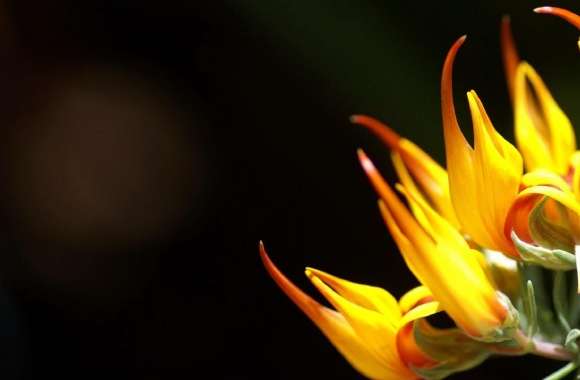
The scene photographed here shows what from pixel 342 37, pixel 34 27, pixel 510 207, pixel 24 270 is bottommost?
pixel 24 270

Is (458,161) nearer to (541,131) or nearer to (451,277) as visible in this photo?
(451,277)

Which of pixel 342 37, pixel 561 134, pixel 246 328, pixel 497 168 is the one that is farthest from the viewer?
pixel 246 328

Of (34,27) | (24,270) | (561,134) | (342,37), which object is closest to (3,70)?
(34,27)

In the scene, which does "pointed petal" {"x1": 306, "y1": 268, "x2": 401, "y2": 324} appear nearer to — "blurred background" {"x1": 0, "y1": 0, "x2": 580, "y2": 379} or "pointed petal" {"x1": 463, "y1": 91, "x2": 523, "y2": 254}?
"pointed petal" {"x1": 463, "y1": 91, "x2": 523, "y2": 254}

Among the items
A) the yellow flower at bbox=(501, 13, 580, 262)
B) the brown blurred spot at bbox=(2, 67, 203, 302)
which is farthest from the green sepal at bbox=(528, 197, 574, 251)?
the brown blurred spot at bbox=(2, 67, 203, 302)

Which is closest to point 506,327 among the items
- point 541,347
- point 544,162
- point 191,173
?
point 541,347

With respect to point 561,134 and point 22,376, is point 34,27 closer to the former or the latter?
point 22,376

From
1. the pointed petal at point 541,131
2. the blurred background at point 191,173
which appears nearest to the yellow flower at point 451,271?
the pointed petal at point 541,131

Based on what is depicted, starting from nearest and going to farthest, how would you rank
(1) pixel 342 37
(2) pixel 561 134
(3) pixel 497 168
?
(3) pixel 497 168
(2) pixel 561 134
(1) pixel 342 37
